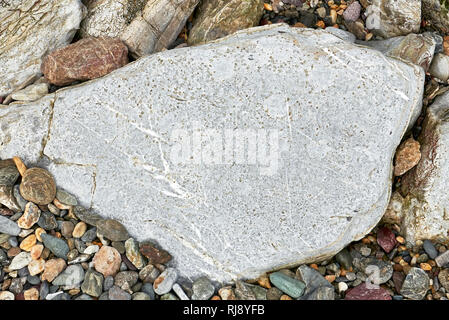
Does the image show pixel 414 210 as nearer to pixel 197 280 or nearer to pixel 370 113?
pixel 370 113

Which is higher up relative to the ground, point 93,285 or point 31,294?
point 31,294

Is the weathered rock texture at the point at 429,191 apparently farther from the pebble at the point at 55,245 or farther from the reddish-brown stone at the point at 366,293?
the pebble at the point at 55,245

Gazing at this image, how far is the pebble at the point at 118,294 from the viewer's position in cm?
373

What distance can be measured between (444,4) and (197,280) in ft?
12.3

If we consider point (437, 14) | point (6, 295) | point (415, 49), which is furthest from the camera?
point (437, 14)

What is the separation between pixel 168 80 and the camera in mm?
3855

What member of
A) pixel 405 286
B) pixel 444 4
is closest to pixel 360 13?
pixel 444 4

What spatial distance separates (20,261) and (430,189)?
3.75 metres

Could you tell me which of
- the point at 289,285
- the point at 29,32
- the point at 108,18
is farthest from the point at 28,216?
the point at 289,285

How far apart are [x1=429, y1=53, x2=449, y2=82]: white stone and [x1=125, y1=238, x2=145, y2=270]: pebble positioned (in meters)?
3.49

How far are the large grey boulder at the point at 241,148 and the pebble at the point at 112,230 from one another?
0.08 meters

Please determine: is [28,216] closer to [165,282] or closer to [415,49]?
[165,282]

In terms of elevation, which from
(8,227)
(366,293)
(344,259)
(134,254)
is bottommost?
(366,293)

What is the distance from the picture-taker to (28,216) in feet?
12.7
